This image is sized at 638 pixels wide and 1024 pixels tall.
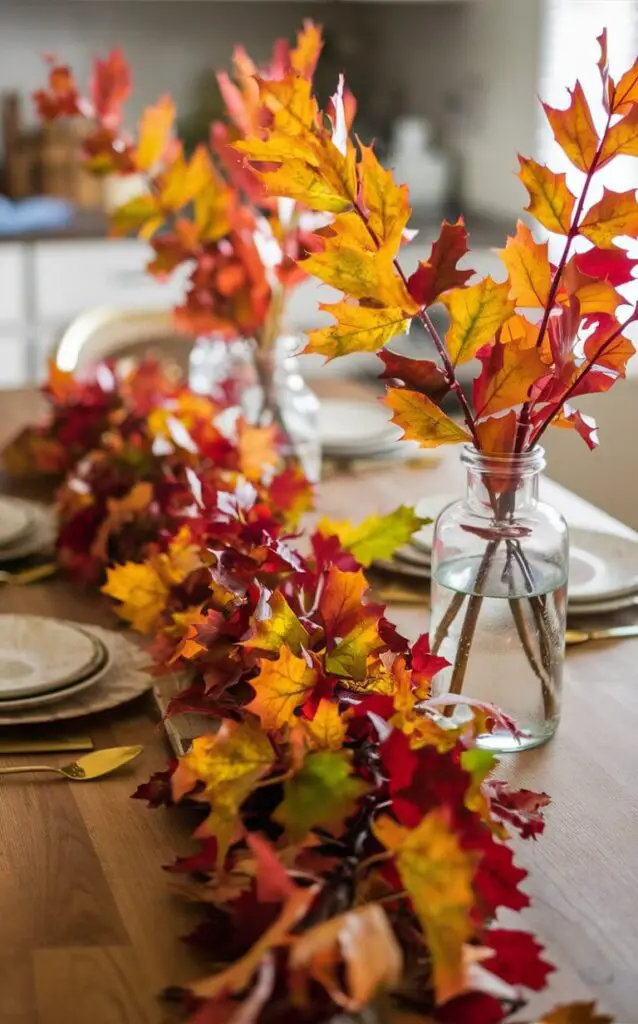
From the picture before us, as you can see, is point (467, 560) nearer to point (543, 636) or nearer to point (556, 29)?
point (543, 636)

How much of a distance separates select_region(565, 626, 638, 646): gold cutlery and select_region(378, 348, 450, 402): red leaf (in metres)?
0.38

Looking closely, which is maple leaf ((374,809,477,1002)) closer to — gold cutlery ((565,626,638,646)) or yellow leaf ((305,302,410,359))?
yellow leaf ((305,302,410,359))

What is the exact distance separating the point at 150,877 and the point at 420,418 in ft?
1.11

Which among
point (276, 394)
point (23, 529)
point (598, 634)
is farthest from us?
point (276, 394)

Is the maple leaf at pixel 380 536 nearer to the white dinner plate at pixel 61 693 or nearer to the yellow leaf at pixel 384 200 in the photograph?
the white dinner plate at pixel 61 693

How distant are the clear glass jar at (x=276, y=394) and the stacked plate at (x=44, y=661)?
49 cm

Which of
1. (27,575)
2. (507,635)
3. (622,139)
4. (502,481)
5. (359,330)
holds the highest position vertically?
(622,139)

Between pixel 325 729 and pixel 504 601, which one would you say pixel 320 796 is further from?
pixel 504 601

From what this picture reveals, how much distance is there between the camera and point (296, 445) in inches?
63.2

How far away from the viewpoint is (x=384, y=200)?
2.78 ft

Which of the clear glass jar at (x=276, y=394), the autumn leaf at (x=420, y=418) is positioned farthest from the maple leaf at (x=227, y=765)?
the clear glass jar at (x=276, y=394)

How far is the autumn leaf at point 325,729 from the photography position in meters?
0.76

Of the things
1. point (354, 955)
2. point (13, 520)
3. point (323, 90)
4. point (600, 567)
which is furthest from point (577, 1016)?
point (323, 90)

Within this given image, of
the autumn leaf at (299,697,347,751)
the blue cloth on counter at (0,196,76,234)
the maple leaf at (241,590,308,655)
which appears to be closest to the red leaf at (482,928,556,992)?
the autumn leaf at (299,697,347,751)
